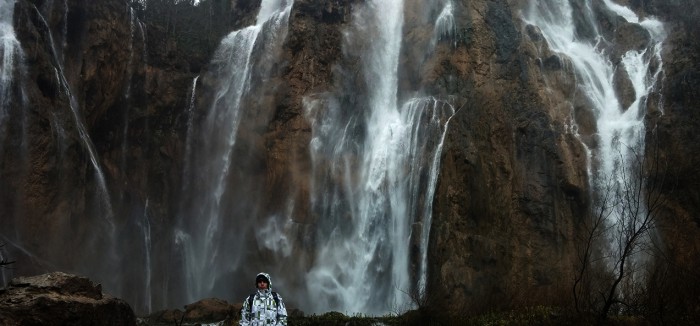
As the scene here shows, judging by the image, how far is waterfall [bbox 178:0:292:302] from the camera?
88.7 feet

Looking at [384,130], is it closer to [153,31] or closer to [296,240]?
[296,240]

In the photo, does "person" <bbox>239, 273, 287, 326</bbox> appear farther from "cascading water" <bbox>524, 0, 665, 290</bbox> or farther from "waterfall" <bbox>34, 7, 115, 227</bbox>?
"waterfall" <bbox>34, 7, 115, 227</bbox>

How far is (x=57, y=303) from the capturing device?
10.6m

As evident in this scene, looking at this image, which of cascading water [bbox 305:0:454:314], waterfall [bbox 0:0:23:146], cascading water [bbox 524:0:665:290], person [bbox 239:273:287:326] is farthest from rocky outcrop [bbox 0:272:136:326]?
cascading water [bbox 524:0:665:290]

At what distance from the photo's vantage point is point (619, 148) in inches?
1014

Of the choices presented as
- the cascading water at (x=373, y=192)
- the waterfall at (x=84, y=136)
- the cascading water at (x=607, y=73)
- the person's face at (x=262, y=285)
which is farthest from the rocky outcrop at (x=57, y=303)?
the cascading water at (x=607, y=73)

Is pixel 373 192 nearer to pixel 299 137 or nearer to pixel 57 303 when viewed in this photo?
pixel 299 137

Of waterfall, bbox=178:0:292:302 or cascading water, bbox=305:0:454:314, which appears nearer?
cascading water, bbox=305:0:454:314

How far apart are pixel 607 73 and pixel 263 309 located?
1016 inches

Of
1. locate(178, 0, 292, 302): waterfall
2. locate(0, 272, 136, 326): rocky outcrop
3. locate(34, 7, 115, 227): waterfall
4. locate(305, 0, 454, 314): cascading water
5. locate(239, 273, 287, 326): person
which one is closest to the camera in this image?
locate(239, 273, 287, 326): person

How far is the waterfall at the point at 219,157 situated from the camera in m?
27.0

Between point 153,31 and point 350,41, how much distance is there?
1000 cm

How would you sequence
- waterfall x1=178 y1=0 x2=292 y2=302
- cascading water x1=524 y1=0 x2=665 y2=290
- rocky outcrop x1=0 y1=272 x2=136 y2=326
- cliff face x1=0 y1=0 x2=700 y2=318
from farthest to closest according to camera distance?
waterfall x1=178 y1=0 x2=292 y2=302, cascading water x1=524 y1=0 x2=665 y2=290, cliff face x1=0 y1=0 x2=700 y2=318, rocky outcrop x1=0 y1=272 x2=136 y2=326

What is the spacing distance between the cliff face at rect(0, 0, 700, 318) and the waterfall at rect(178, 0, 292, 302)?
0.61 meters
